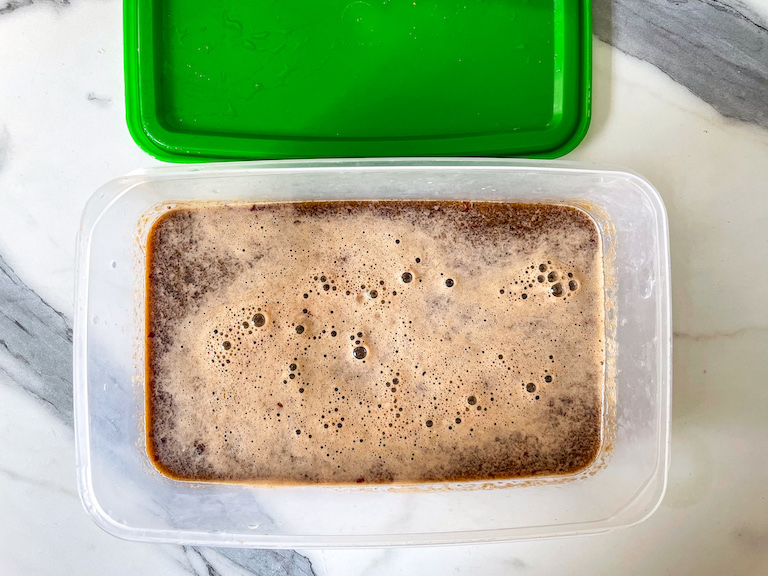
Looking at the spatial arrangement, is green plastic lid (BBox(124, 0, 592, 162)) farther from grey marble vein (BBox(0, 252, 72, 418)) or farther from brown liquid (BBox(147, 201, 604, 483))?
grey marble vein (BBox(0, 252, 72, 418))

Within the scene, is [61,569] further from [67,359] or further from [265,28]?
[265,28]

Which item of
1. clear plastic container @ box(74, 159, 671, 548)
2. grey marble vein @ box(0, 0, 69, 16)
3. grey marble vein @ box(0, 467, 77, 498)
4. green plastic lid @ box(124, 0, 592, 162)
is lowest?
grey marble vein @ box(0, 467, 77, 498)

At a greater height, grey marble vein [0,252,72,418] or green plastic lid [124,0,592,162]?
green plastic lid [124,0,592,162]

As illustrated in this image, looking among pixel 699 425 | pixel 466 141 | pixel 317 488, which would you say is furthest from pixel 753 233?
pixel 317 488

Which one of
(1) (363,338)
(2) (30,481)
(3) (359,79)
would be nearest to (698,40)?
(3) (359,79)

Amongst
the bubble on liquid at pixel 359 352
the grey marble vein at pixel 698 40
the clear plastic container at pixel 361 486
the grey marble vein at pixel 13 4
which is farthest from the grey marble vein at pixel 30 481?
the grey marble vein at pixel 698 40

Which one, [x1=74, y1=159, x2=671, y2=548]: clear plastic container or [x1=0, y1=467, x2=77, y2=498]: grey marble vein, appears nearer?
[x1=74, y1=159, x2=671, y2=548]: clear plastic container

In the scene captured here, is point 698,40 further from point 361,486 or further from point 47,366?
point 47,366

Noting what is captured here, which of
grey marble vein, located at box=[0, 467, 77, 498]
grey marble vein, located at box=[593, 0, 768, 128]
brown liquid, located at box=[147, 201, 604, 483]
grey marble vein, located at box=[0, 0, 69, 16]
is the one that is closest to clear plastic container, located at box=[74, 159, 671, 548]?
brown liquid, located at box=[147, 201, 604, 483]
